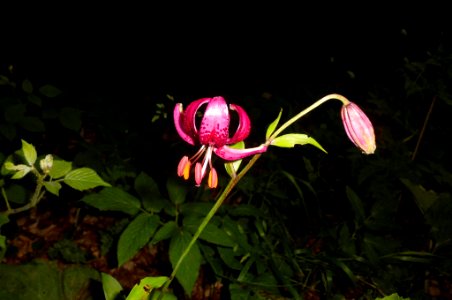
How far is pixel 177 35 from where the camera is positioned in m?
4.92

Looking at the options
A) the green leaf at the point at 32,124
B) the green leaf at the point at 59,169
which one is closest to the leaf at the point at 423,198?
the green leaf at the point at 59,169

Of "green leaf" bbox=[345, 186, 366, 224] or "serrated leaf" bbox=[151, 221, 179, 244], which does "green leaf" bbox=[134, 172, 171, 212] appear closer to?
"serrated leaf" bbox=[151, 221, 179, 244]

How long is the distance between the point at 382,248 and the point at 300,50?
400cm

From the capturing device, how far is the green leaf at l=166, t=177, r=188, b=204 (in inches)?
53.5

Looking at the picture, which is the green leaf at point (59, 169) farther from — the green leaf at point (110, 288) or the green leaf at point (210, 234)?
the green leaf at point (210, 234)

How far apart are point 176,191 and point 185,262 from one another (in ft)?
1.04

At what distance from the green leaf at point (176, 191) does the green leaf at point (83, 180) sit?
1.35ft

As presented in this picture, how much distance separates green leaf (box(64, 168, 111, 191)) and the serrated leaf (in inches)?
11.2

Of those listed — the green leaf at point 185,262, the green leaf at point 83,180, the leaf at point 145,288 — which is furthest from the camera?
the green leaf at point 185,262

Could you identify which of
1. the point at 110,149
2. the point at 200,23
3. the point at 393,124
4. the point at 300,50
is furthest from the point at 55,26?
the point at 393,124

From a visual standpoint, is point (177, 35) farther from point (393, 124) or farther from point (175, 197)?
point (175, 197)

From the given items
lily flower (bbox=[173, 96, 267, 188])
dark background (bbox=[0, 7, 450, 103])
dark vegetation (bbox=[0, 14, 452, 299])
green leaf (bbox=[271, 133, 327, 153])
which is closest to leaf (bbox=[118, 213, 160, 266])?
dark vegetation (bbox=[0, 14, 452, 299])

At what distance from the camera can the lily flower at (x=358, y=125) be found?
0.79 m

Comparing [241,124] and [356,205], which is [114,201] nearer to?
[241,124]
